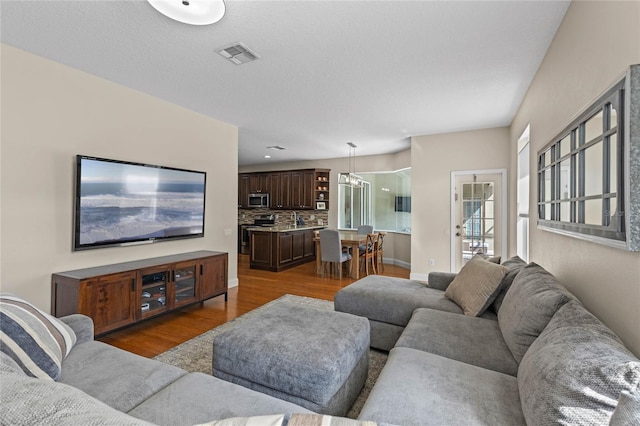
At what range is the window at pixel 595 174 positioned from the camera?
124cm

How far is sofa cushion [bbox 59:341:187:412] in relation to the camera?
49.9 inches

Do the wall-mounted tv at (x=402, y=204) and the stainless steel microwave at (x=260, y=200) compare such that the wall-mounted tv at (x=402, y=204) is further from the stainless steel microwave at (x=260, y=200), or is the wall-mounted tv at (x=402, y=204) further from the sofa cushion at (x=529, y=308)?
the sofa cushion at (x=529, y=308)

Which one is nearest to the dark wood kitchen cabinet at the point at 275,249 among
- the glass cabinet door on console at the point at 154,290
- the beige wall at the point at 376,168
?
the beige wall at the point at 376,168

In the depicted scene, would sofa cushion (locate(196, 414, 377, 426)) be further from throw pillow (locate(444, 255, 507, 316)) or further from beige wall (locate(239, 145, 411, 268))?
beige wall (locate(239, 145, 411, 268))

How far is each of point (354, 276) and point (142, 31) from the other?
4.81m

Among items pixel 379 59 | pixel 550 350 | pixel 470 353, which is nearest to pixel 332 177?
pixel 379 59

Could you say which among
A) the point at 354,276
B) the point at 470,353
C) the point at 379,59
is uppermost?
the point at 379,59

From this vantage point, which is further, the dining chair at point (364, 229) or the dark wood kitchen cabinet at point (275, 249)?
the dining chair at point (364, 229)

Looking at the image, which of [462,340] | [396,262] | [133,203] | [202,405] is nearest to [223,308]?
[133,203]

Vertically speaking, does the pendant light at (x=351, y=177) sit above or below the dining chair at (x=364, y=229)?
above

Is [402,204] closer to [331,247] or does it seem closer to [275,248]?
[331,247]

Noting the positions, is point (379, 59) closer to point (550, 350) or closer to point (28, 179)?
point (550, 350)

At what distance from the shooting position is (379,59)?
8.87 feet

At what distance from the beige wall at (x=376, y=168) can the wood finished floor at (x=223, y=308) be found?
668 mm
